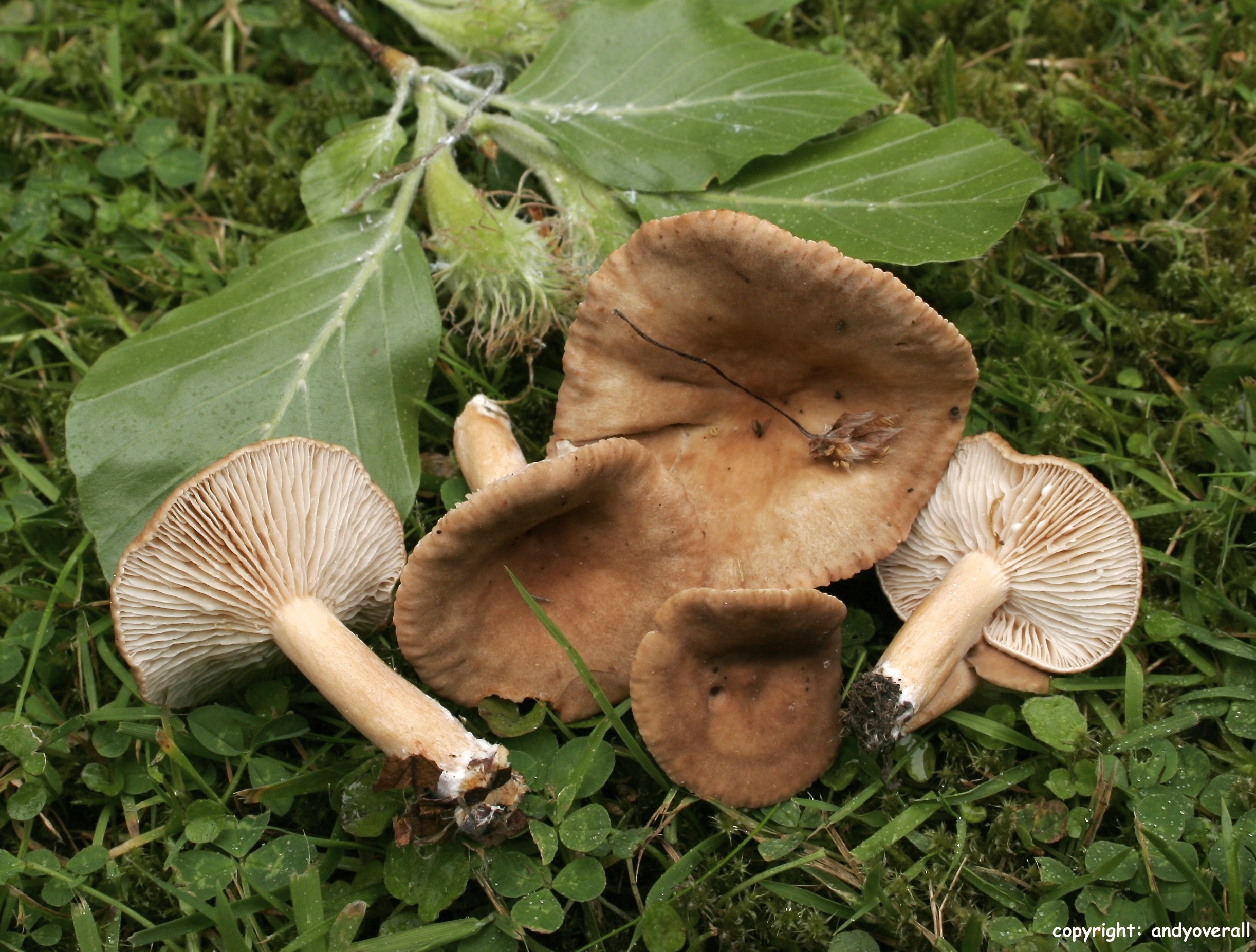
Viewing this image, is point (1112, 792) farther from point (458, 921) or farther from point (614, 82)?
point (614, 82)

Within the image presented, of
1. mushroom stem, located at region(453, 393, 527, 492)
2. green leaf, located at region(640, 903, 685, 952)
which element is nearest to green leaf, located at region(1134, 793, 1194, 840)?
green leaf, located at region(640, 903, 685, 952)

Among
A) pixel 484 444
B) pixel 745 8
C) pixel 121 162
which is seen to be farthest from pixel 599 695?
pixel 121 162

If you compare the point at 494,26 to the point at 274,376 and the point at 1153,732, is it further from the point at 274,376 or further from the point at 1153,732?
the point at 1153,732

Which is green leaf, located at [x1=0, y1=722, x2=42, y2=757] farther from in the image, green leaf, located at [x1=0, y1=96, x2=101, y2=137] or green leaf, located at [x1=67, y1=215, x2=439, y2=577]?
green leaf, located at [x1=0, y1=96, x2=101, y2=137]

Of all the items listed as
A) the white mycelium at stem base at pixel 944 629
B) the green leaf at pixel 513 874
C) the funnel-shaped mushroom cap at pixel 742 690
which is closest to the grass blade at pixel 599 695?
the funnel-shaped mushroom cap at pixel 742 690

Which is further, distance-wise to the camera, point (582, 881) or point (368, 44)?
point (368, 44)

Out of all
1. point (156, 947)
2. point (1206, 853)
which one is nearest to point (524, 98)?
point (156, 947)
